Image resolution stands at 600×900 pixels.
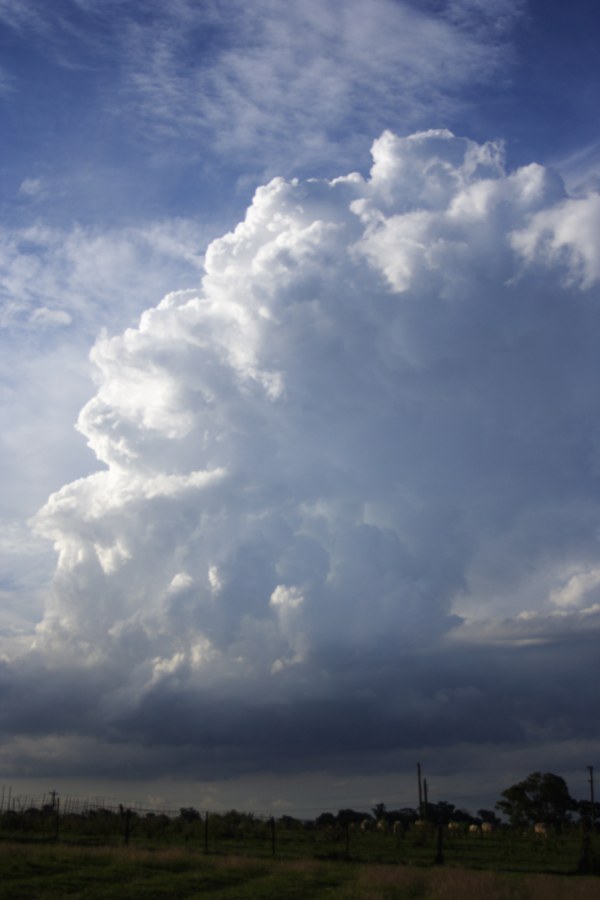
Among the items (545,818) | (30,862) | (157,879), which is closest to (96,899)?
(157,879)

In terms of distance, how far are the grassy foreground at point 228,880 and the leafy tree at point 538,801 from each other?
3712 inches

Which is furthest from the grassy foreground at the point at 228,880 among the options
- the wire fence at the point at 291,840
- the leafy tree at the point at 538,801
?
the leafy tree at the point at 538,801

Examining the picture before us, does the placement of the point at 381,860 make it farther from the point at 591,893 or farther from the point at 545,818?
the point at 545,818

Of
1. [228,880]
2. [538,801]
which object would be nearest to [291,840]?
[228,880]

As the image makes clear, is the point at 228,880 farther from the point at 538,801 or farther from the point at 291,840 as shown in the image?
the point at 538,801

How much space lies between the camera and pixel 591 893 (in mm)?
37719

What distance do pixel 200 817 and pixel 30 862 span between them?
48.2 meters

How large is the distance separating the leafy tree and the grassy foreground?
309 ft

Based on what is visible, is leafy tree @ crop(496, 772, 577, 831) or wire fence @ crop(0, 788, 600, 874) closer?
wire fence @ crop(0, 788, 600, 874)

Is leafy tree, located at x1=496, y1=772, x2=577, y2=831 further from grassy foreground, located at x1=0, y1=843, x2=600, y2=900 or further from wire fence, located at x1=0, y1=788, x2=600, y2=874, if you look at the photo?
grassy foreground, located at x1=0, y1=843, x2=600, y2=900

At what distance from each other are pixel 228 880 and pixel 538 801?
351ft

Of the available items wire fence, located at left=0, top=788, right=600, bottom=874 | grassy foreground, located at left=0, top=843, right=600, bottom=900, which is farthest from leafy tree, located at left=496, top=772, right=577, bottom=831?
grassy foreground, located at left=0, top=843, right=600, bottom=900

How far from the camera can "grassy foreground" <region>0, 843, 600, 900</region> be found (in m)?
35.2

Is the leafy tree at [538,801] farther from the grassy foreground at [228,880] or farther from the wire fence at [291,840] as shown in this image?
the grassy foreground at [228,880]
